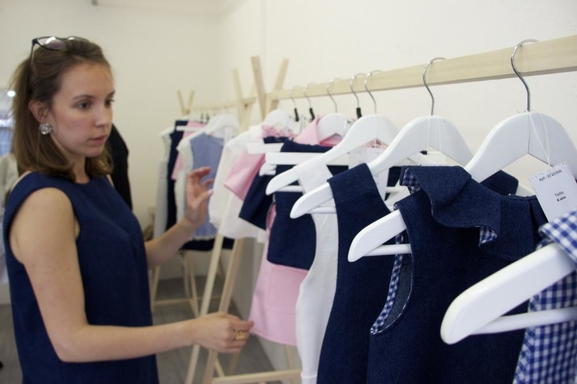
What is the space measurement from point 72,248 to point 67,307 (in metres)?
0.12

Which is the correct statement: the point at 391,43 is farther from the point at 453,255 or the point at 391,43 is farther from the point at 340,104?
the point at 453,255

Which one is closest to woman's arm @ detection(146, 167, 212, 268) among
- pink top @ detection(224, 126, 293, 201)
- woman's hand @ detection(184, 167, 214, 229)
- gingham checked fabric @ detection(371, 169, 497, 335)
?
woman's hand @ detection(184, 167, 214, 229)

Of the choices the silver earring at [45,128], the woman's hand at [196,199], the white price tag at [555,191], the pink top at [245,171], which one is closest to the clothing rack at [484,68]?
the white price tag at [555,191]

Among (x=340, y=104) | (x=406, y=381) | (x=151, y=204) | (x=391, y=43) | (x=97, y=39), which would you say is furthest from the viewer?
(x=151, y=204)

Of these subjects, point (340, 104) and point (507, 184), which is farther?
point (340, 104)

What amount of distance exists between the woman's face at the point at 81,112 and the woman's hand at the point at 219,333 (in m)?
0.49

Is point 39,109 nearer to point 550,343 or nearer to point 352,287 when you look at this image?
point 352,287

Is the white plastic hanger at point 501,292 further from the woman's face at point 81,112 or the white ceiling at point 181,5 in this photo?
the white ceiling at point 181,5

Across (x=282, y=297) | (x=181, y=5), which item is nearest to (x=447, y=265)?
(x=282, y=297)

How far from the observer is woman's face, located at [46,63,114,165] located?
3.42ft

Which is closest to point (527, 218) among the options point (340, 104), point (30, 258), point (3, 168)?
point (30, 258)

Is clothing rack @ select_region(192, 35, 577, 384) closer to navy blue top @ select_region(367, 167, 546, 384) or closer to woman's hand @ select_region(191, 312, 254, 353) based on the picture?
navy blue top @ select_region(367, 167, 546, 384)

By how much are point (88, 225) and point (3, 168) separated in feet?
6.23

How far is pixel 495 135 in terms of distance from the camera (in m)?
0.60
